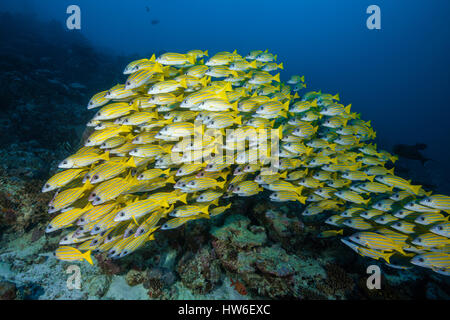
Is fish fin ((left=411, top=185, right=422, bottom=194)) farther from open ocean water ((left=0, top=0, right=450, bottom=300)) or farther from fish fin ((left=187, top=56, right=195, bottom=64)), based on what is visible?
fish fin ((left=187, top=56, right=195, bottom=64))

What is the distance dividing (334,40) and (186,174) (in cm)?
17231

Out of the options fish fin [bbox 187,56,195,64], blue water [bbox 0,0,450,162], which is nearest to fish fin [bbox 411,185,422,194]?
fish fin [bbox 187,56,195,64]

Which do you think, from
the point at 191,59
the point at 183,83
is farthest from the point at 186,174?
the point at 191,59

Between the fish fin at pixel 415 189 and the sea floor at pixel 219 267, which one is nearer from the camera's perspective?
the sea floor at pixel 219 267

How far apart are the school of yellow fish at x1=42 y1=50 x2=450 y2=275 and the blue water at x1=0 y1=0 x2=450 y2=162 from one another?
161 ft

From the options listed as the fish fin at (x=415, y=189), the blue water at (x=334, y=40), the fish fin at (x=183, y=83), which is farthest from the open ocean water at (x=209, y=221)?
the blue water at (x=334, y=40)

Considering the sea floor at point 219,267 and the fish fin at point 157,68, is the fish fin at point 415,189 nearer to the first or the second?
the sea floor at point 219,267

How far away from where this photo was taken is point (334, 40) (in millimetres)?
139375

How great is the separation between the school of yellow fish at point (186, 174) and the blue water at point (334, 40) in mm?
49143

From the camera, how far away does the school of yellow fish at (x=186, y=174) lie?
141 inches

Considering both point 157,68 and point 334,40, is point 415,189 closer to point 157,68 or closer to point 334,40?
point 157,68

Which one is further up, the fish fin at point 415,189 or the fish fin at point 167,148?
the fish fin at point 167,148

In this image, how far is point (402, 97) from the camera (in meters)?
87.3
